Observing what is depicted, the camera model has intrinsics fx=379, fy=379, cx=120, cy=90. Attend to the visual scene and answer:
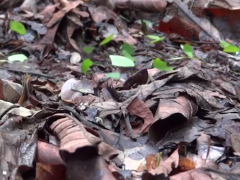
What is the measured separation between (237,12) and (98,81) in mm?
1474

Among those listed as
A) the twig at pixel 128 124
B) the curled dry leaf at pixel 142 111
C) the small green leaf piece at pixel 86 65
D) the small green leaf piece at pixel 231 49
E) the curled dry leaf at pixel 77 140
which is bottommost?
the small green leaf piece at pixel 86 65

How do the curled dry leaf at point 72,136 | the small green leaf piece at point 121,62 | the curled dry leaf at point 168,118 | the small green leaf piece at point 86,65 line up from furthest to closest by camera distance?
the small green leaf piece at point 86,65, the small green leaf piece at point 121,62, the curled dry leaf at point 168,118, the curled dry leaf at point 72,136

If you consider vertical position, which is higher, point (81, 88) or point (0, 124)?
point (0, 124)

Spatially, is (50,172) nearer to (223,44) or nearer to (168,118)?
(168,118)

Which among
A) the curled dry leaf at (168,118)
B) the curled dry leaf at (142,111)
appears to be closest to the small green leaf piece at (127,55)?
the curled dry leaf at (142,111)

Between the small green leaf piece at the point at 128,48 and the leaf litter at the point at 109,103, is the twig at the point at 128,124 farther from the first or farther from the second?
the small green leaf piece at the point at 128,48

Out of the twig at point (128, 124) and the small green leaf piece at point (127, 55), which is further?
the small green leaf piece at point (127, 55)

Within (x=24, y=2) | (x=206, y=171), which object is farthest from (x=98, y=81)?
(x=24, y=2)

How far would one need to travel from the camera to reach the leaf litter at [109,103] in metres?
1.21

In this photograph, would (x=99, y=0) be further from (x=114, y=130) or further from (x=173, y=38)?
(x=114, y=130)

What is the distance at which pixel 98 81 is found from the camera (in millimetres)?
2039

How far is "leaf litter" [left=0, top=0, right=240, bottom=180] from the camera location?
3.99ft

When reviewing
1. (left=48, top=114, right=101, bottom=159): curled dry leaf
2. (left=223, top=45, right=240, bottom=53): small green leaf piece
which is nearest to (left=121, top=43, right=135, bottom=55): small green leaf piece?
(left=223, top=45, right=240, bottom=53): small green leaf piece

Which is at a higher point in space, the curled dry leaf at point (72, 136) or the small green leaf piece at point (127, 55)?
the curled dry leaf at point (72, 136)
